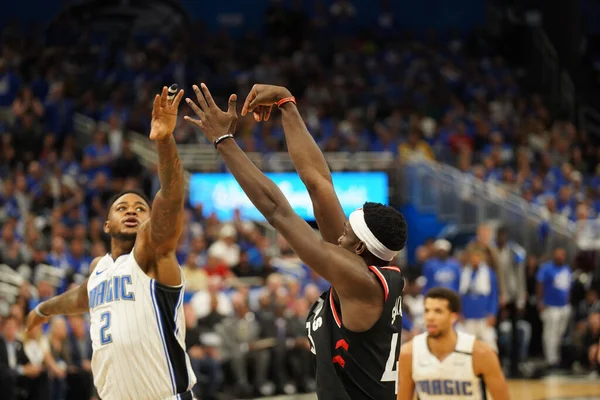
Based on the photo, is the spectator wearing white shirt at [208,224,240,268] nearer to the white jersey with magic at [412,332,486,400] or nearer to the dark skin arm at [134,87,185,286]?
the white jersey with magic at [412,332,486,400]

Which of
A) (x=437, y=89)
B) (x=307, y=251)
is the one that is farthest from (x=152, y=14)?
(x=307, y=251)

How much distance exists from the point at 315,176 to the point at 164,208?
87cm

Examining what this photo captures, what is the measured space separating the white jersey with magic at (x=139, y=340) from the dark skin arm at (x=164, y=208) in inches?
3.5

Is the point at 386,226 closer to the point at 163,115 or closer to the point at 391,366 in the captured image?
the point at 391,366

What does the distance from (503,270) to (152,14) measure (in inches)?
520

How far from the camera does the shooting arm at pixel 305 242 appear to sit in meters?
4.43

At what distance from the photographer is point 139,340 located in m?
5.59

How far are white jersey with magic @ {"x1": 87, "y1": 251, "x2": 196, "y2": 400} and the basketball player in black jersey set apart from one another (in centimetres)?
112

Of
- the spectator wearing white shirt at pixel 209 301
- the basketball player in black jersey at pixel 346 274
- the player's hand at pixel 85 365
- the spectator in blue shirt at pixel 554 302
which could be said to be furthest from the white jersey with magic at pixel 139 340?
the spectator in blue shirt at pixel 554 302

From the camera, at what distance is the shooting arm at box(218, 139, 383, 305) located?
4426 millimetres

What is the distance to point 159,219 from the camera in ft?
17.6

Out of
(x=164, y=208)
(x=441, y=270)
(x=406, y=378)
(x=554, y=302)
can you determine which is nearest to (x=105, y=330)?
(x=164, y=208)

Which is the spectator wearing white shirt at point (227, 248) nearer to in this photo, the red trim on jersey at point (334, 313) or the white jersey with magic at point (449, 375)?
the white jersey with magic at point (449, 375)

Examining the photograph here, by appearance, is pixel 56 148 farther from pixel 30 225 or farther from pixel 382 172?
pixel 382 172
